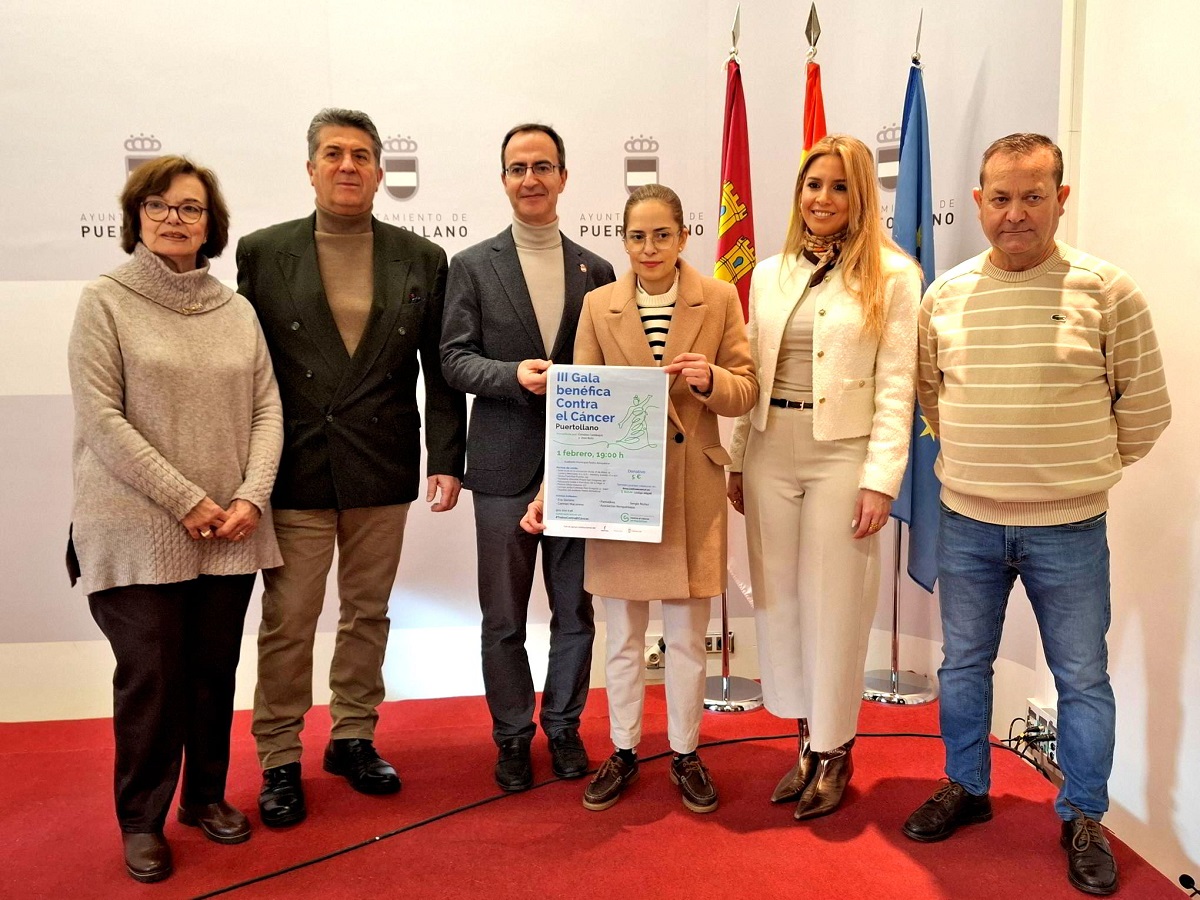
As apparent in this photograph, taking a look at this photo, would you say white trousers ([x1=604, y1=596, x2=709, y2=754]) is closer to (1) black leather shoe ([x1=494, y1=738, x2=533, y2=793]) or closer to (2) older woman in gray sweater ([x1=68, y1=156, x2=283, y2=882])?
(1) black leather shoe ([x1=494, y1=738, x2=533, y2=793])

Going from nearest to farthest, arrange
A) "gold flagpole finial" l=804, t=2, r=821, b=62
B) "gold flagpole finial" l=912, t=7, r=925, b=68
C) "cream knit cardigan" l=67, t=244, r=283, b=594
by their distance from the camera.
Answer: "cream knit cardigan" l=67, t=244, r=283, b=594
"gold flagpole finial" l=912, t=7, r=925, b=68
"gold flagpole finial" l=804, t=2, r=821, b=62

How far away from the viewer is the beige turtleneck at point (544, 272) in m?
2.79

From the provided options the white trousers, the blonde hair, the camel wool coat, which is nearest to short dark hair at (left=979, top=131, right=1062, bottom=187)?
the blonde hair

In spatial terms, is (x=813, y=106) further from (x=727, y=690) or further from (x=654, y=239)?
(x=727, y=690)

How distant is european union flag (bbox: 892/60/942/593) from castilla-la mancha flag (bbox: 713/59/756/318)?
22.9 inches

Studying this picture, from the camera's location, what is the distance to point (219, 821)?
8.48 ft

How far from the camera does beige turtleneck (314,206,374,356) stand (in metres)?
2.73

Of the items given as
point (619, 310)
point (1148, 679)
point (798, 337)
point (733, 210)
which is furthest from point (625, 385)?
point (1148, 679)

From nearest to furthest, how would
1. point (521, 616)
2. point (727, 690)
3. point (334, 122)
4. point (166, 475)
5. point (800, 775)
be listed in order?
point (166, 475) → point (334, 122) → point (800, 775) → point (521, 616) → point (727, 690)

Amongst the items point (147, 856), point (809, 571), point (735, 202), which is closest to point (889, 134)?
point (735, 202)

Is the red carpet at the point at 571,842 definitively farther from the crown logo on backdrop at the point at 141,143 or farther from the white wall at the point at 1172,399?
the crown logo on backdrop at the point at 141,143

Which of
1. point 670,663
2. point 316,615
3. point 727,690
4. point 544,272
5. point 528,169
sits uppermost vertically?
point 528,169

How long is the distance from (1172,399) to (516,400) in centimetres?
185

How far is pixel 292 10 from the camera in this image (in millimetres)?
3621
